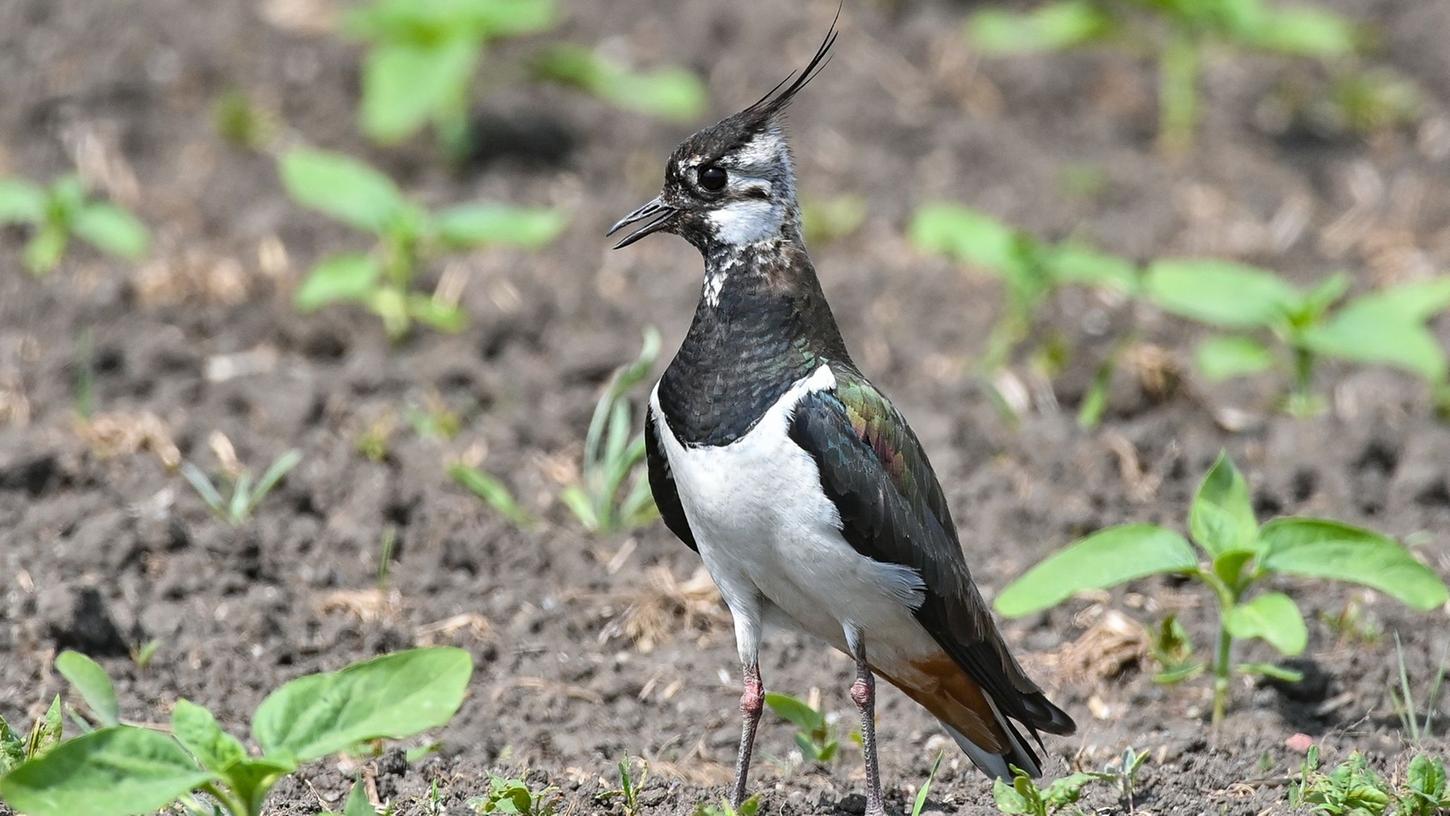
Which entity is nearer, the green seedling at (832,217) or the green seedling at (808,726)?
the green seedling at (808,726)

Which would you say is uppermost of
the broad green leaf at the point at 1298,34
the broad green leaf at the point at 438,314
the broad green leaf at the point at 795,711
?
the broad green leaf at the point at 1298,34

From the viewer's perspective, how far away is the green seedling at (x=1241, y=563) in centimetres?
426

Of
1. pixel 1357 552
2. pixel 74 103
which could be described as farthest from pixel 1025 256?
pixel 74 103

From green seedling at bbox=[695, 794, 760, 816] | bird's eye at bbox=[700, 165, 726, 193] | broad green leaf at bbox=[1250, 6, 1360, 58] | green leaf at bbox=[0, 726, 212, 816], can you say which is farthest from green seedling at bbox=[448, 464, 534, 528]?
broad green leaf at bbox=[1250, 6, 1360, 58]

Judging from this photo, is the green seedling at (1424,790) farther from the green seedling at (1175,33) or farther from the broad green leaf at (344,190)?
the green seedling at (1175,33)

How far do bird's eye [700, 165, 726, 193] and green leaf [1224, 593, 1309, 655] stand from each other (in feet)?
5.27

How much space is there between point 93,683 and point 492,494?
5.91 feet

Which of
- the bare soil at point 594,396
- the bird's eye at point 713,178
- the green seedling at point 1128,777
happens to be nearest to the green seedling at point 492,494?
the bare soil at point 594,396

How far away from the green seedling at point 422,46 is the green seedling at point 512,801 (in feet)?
12.7

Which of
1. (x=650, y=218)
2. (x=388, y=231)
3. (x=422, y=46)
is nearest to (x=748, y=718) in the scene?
(x=650, y=218)

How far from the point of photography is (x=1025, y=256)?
6.31 meters

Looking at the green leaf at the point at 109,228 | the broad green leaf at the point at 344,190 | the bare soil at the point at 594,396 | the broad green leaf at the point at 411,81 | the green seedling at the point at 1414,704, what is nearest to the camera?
the green seedling at the point at 1414,704

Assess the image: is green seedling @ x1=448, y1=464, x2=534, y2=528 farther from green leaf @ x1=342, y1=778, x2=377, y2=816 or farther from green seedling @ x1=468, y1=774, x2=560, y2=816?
green leaf @ x1=342, y1=778, x2=377, y2=816

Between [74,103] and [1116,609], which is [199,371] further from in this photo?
[1116,609]
